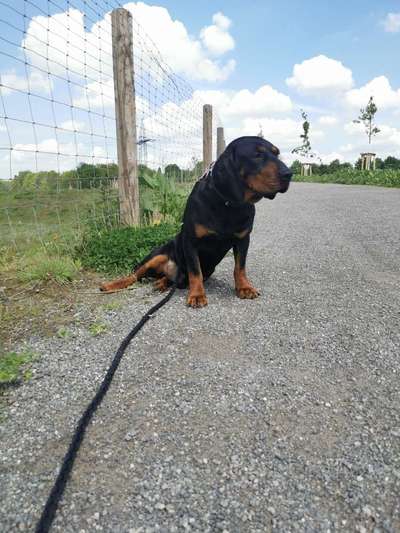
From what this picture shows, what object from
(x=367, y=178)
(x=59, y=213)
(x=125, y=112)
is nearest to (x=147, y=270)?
(x=59, y=213)

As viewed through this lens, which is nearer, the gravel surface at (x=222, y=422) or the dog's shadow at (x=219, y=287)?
the gravel surface at (x=222, y=422)

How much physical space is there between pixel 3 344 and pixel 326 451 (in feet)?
6.03

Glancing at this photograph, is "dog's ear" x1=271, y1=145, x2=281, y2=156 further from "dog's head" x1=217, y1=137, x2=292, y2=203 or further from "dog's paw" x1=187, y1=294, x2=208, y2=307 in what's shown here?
"dog's paw" x1=187, y1=294, x2=208, y2=307

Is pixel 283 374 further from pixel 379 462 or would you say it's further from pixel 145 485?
pixel 145 485

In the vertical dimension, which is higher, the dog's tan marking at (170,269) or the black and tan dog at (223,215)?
the black and tan dog at (223,215)

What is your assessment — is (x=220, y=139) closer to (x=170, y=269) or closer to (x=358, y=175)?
(x=170, y=269)

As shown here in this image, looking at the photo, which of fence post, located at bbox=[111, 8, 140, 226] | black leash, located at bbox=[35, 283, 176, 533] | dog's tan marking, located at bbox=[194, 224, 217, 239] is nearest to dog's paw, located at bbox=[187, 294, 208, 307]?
dog's tan marking, located at bbox=[194, 224, 217, 239]

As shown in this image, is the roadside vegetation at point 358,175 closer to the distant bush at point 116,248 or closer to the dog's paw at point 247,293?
the distant bush at point 116,248

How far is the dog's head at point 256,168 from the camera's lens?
8.58ft

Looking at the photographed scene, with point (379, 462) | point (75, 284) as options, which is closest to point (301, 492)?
point (379, 462)

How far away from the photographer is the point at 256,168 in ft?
8.79

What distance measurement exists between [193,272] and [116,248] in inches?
47.3

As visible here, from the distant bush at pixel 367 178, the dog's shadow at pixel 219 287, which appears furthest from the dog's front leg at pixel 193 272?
the distant bush at pixel 367 178

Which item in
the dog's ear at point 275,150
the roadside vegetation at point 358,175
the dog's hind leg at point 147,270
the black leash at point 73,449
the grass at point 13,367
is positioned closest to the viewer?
the black leash at point 73,449
